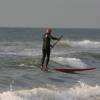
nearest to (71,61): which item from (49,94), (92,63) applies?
(92,63)

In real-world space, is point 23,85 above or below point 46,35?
below

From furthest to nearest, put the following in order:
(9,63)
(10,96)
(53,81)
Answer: (9,63) < (53,81) < (10,96)

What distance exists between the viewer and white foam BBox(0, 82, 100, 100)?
13.7 meters

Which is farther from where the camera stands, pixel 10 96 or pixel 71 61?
pixel 71 61

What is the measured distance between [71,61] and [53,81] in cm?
872

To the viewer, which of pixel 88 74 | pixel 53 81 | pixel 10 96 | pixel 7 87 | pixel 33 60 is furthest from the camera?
pixel 33 60

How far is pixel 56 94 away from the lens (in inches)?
566

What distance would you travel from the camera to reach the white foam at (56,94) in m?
13.7

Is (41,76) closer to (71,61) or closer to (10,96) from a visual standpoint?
(10,96)

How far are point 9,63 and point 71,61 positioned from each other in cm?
413

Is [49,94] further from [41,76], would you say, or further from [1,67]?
[1,67]

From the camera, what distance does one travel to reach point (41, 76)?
61.5 ft

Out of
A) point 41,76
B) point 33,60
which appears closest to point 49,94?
point 41,76

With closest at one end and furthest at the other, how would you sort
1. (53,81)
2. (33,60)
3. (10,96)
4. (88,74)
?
(10,96), (53,81), (88,74), (33,60)
